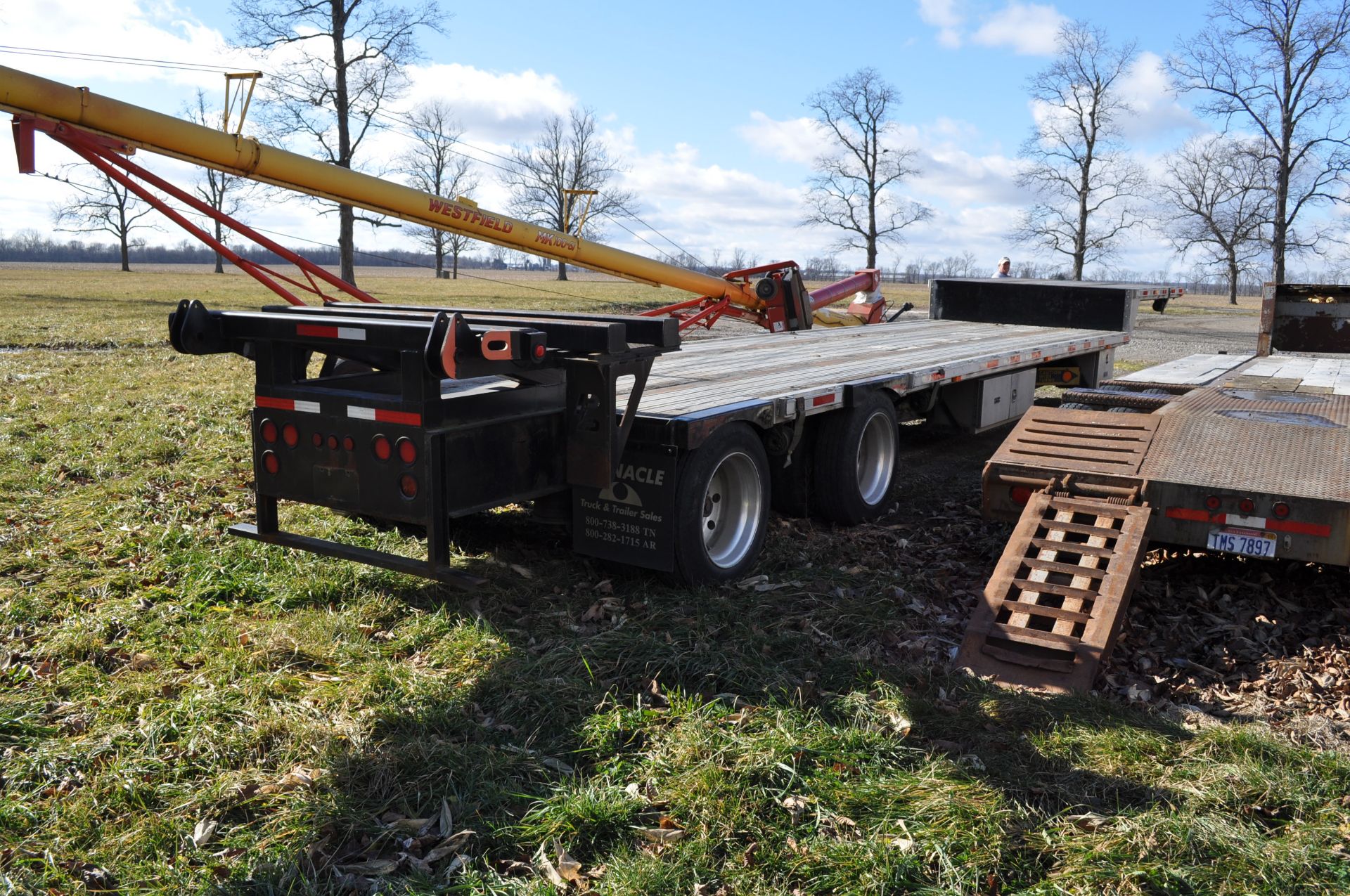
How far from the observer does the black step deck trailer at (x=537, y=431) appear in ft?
15.7

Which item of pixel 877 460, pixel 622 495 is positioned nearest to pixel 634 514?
pixel 622 495

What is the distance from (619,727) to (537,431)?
1.68 m

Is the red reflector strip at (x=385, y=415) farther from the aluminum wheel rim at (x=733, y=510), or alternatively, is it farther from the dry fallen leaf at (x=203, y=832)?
the aluminum wheel rim at (x=733, y=510)

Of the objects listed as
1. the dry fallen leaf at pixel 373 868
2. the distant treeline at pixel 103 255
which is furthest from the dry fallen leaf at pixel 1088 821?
the distant treeline at pixel 103 255

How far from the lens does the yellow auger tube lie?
6.93 metres

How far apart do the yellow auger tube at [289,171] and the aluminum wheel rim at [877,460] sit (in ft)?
13.5

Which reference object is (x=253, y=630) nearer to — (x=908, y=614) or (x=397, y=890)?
(x=397, y=890)

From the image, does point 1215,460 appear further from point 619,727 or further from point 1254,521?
point 619,727

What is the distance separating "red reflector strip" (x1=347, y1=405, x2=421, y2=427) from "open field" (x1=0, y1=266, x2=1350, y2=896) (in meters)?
1.14

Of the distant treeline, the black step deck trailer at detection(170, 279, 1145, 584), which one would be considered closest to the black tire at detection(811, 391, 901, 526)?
the black step deck trailer at detection(170, 279, 1145, 584)

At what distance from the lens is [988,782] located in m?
3.97

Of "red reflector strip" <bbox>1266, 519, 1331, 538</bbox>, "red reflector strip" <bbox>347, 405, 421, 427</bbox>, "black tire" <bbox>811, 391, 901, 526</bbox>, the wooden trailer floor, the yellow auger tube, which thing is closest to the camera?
"red reflector strip" <bbox>347, 405, 421, 427</bbox>

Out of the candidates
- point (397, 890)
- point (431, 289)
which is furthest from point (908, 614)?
point (431, 289)

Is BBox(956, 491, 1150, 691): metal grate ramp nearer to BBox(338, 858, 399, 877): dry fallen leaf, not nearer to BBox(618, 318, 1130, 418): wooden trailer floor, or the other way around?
BBox(618, 318, 1130, 418): wooden trailer floor
